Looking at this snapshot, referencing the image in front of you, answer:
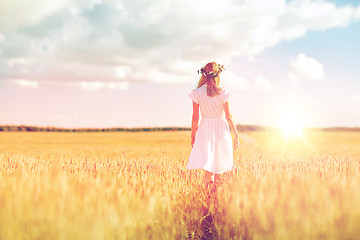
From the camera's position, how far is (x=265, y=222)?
3719 millimetres

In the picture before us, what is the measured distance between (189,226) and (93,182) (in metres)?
1.31

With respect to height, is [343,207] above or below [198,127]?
below

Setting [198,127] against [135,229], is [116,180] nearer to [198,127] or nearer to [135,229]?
[135,229]

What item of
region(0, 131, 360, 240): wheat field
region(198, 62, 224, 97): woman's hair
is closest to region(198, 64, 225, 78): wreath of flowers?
region(198, 62, 224, 97): woman's hair

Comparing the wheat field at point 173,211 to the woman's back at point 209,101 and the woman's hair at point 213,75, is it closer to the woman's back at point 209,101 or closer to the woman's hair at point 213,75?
the woman's back at point 209,101

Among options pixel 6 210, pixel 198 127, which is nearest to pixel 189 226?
pixel 198 127

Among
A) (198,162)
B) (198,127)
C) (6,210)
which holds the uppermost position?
(198,127)

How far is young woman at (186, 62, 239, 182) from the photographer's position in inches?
209

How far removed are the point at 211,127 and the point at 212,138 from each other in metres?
0.17

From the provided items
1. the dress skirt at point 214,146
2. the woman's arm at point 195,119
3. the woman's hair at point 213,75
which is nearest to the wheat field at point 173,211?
the dress skirt at point 214,146

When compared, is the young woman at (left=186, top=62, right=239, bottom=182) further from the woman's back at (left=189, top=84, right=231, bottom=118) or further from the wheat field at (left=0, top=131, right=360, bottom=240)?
the wheat field at (left=0, top=131, right=360, bottom=240)

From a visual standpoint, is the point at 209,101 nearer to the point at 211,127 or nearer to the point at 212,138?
the point at 211,127

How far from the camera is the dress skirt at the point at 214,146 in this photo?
17.7ft

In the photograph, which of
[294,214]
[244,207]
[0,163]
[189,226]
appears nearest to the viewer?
[294,214]
